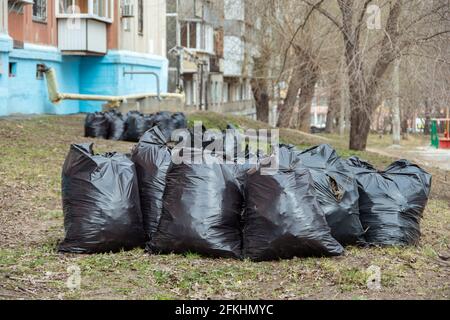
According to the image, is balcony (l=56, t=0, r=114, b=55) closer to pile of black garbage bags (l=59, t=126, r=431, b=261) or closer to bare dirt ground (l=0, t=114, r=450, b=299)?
bare dirt ground (l=0, t=114, r=450, b=299)

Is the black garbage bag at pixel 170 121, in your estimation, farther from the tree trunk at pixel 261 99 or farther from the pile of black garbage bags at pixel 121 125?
the tree trunk at pixel 261 99

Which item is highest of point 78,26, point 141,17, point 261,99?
point 141,17

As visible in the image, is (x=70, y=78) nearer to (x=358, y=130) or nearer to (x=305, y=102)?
(x=305, y=102)

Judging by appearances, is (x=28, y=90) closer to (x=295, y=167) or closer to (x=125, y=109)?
(x=125, y=109)

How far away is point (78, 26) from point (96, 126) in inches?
246

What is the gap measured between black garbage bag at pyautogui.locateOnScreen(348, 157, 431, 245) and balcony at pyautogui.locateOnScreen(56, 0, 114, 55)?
14.8 meters

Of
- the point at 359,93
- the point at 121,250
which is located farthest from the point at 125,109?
the point at 121,250

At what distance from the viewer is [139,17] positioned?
80.5 feet

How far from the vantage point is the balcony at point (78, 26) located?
66.2 feet

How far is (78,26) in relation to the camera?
66.5 feet

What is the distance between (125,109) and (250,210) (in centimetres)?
1514

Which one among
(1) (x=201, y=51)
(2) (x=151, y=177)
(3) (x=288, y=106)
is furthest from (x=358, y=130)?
(1) (x=201, y=51)

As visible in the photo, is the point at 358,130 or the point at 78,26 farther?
the point at 78,26

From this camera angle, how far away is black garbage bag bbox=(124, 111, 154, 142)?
14930mm
